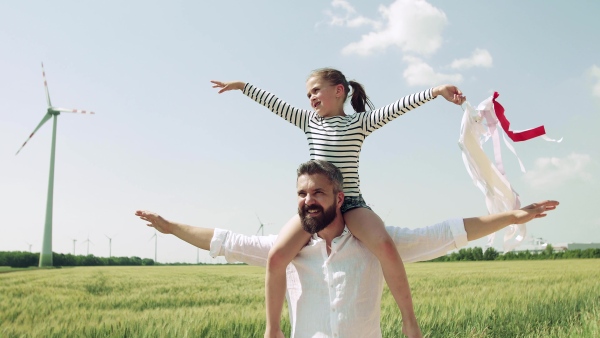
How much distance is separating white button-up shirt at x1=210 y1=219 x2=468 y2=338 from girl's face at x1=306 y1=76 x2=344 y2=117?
1085 mm

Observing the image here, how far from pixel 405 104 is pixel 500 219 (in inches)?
45.1

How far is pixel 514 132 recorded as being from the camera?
4855mm

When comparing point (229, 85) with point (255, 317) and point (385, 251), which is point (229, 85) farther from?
point (255, 317)

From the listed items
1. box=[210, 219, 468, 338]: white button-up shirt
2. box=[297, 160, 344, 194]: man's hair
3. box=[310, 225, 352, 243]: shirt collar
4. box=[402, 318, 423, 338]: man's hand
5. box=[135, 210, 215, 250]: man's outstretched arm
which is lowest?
box=[402, 318, 423, 338]: man's hand

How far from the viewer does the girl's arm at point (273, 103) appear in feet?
16.5

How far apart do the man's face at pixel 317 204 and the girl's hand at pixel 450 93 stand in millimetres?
1188

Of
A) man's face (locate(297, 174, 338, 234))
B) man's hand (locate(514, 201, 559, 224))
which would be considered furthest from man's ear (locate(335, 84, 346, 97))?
man's hand (locate(514, 201, 559, 224))

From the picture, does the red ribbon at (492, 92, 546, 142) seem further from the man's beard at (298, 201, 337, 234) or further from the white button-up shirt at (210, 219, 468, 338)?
the man's beard at (298, 201, 337, 234)

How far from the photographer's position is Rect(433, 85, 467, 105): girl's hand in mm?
4508

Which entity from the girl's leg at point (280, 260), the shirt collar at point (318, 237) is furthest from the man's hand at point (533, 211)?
the girl's leg at point (280, 260)

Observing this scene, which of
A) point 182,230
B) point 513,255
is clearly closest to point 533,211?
point 182,230

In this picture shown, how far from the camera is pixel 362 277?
168 inches

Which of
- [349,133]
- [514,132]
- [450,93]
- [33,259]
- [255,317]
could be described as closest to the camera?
[450,93]

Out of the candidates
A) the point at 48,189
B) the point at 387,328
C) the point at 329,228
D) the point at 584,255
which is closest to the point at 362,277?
the point at 329,228
